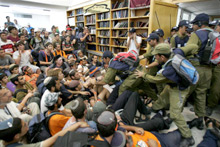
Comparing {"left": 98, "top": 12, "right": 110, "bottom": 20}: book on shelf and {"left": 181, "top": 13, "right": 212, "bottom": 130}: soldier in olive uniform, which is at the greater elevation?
{"left": 98, "top": 12, "right": 110, "bottom": 20}: book on shelf

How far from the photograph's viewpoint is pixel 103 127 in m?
0.94

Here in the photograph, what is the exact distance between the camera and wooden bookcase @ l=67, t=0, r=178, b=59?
11.5 feet

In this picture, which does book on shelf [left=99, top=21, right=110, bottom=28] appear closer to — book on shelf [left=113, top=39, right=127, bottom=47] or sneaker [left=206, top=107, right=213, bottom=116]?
book on shelf [left=113, top=39, right=127, bottom=47]

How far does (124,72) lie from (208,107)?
156cm

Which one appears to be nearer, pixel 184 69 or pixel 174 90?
pixel 184 69

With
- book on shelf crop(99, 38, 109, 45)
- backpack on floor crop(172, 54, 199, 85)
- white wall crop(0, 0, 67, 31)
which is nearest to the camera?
backpack on floor crop(172, 54, 199, 85)

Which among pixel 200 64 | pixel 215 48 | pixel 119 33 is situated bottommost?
pixel 200 64

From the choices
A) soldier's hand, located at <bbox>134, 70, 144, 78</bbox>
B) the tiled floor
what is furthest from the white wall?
the tiled floor

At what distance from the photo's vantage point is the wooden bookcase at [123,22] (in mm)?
3512

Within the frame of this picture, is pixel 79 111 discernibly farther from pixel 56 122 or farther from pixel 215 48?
pixel 215 48

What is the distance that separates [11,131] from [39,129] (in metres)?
0.37

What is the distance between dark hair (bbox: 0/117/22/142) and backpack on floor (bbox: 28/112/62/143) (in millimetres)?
283

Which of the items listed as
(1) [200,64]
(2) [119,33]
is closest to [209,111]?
(1) [200,64]

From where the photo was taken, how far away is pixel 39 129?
1247 mm
